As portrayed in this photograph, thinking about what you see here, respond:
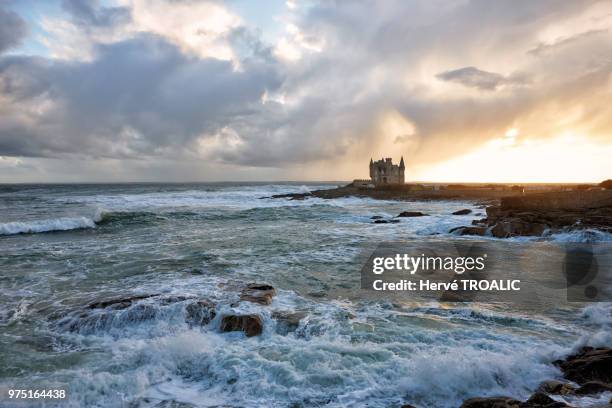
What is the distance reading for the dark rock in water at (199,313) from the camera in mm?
6980

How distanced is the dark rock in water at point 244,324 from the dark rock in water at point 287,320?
390 mm

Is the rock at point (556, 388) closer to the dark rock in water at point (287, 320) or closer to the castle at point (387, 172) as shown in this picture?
the dark rock in water at point (287, 320)

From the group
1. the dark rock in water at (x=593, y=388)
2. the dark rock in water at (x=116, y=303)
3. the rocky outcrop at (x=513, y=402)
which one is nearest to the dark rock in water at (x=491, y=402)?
the rocky outcrop at (x=513, y=402)

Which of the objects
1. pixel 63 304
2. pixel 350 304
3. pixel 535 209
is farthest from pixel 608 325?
pixel 535 209

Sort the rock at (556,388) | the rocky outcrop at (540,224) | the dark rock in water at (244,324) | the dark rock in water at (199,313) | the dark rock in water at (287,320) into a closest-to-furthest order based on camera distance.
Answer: the rock at (556,388) → the dark rock in water at (244,324) → the dark rock in water at (287,320) → the dark rock in water at (199,313) → the rocky outcrop at (540,224)

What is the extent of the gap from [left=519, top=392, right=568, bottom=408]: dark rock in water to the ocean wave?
24.6m

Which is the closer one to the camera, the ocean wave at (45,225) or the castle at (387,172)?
the ocean wave at (45,225)

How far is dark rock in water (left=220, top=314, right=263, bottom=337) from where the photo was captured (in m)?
6.51

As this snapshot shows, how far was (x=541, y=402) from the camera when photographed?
4.08 meters

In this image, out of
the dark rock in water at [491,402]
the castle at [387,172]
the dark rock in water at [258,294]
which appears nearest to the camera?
the dark rock in water at [491,402]

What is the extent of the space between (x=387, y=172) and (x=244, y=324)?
74.1 m

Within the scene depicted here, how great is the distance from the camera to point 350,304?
26.6ft

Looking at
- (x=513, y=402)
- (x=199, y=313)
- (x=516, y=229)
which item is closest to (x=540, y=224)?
(x=516, y=229)

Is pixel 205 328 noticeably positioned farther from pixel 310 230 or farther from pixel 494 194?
pixel 494 194
